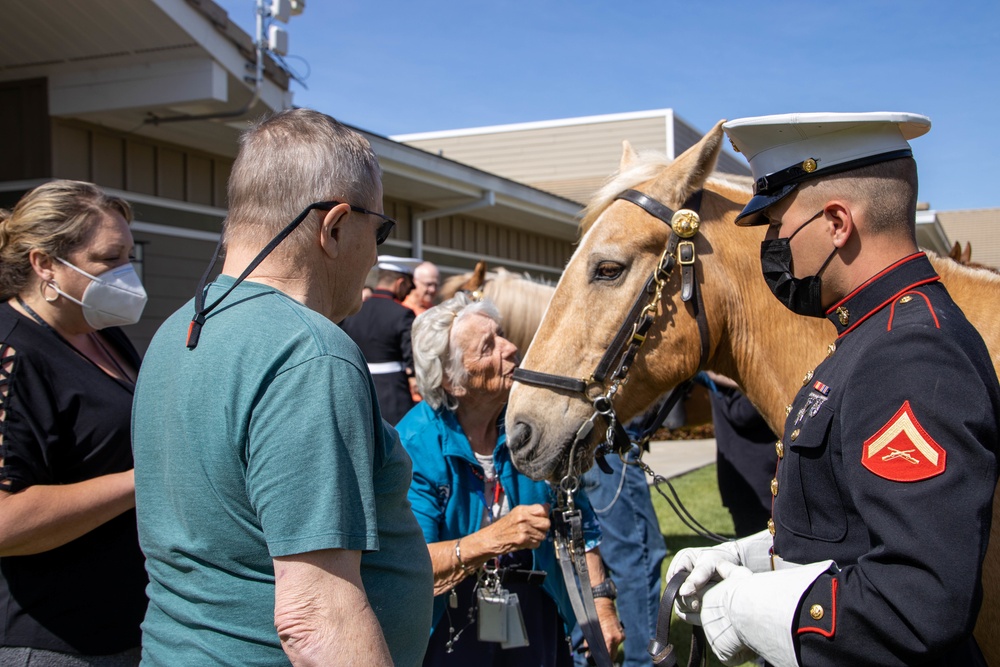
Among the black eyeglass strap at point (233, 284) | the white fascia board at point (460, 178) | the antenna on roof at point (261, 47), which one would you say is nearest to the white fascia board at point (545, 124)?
the white fascia board at point (460, 178)

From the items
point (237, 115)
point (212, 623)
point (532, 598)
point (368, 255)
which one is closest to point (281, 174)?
point (368, 255)

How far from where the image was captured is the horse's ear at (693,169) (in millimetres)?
2537

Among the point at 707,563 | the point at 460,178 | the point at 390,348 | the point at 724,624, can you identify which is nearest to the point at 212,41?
the point at 390,348

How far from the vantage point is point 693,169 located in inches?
101

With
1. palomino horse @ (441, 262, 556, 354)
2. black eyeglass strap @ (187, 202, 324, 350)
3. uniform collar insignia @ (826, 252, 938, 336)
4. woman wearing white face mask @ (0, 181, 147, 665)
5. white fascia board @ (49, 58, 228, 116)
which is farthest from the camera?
white fascia board @ (49, 58, 228, 116)

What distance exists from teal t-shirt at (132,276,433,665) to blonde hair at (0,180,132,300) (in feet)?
3.83

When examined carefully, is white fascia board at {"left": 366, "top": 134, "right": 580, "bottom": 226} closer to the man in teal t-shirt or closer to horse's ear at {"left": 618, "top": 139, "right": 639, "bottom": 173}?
horse's ear at {"left": 618, "top": 139, "right": 639, "bottom": 173}

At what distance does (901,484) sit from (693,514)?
738 centimetres

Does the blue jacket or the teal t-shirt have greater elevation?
the teal t-shirt

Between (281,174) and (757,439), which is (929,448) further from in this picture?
(757,439)

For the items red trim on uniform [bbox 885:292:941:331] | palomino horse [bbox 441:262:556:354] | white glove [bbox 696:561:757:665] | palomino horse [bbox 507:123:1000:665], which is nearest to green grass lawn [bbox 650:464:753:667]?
palomino horse [bbox 441:262:556:354]

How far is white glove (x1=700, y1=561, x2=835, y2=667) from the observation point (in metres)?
1.46

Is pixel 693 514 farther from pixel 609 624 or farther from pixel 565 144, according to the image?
pixel 565 144

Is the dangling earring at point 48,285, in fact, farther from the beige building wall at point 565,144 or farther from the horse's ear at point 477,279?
the beige building wall at point 565,144
